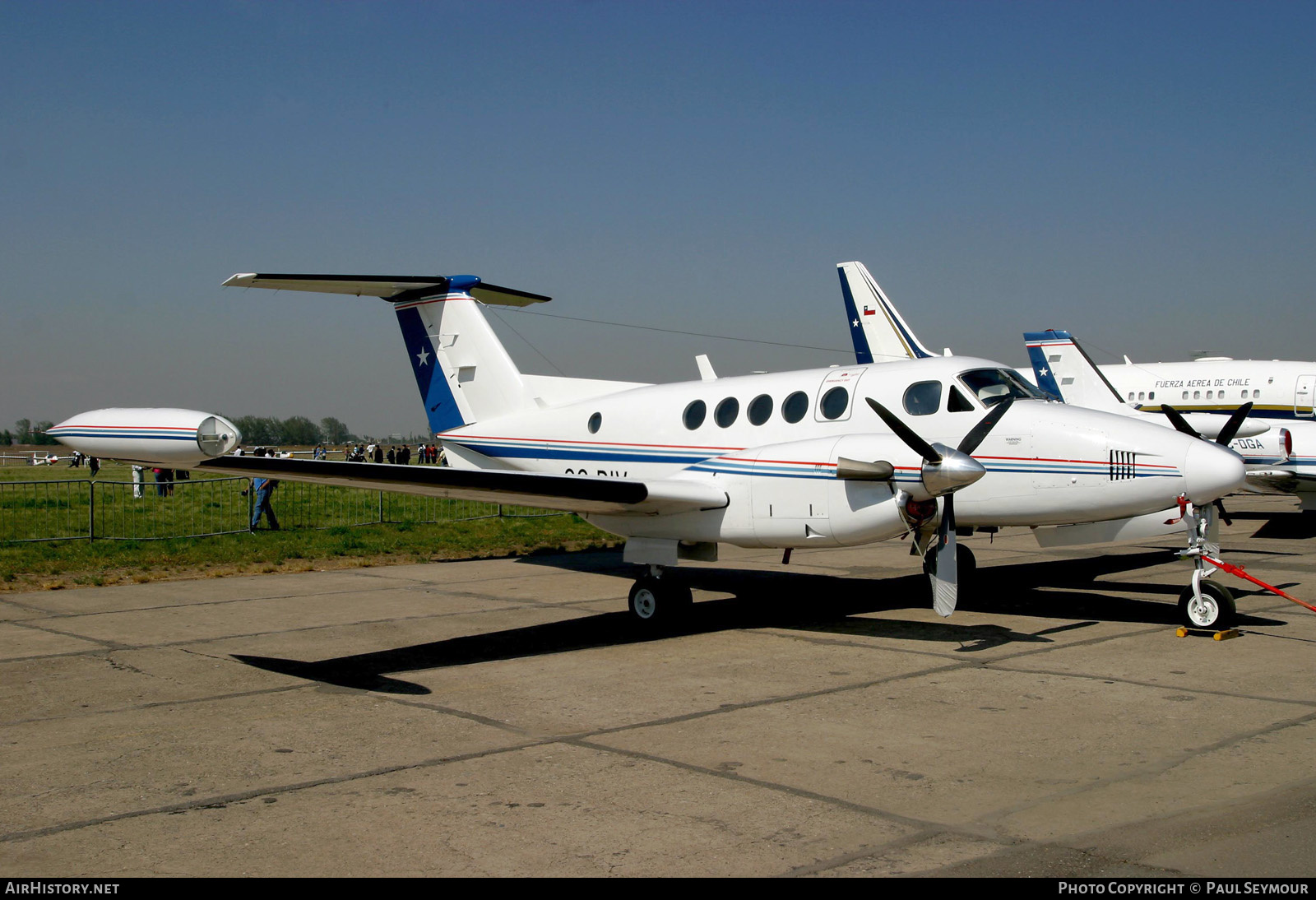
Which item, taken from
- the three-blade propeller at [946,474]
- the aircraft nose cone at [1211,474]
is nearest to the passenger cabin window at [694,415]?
the three-blade propeller at [946,474]

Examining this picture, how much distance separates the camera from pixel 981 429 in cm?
1031

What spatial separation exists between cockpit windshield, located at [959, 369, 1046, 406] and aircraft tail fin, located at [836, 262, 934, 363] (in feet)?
56.0

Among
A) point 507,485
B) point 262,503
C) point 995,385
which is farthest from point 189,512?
point 995,385

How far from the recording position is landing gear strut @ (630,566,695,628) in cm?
1116

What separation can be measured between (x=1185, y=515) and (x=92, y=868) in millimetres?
9288

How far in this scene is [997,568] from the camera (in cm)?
1587

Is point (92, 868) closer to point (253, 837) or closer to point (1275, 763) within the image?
point (253, 837)

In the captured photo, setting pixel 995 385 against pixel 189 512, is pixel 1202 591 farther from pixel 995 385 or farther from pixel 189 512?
pixel 189 512

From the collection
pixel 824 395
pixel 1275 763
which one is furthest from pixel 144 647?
pixel 1275 763

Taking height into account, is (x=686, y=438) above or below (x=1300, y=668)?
above

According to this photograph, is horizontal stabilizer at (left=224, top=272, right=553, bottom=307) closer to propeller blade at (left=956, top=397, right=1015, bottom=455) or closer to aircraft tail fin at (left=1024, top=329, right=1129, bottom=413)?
propeller blade at (left=956, top=397, right=1015, bottom=455)

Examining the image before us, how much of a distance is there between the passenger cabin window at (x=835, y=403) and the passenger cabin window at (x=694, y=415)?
1649 mm

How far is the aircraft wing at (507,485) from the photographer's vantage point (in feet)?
30.8

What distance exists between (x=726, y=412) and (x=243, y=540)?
11.3 metres
